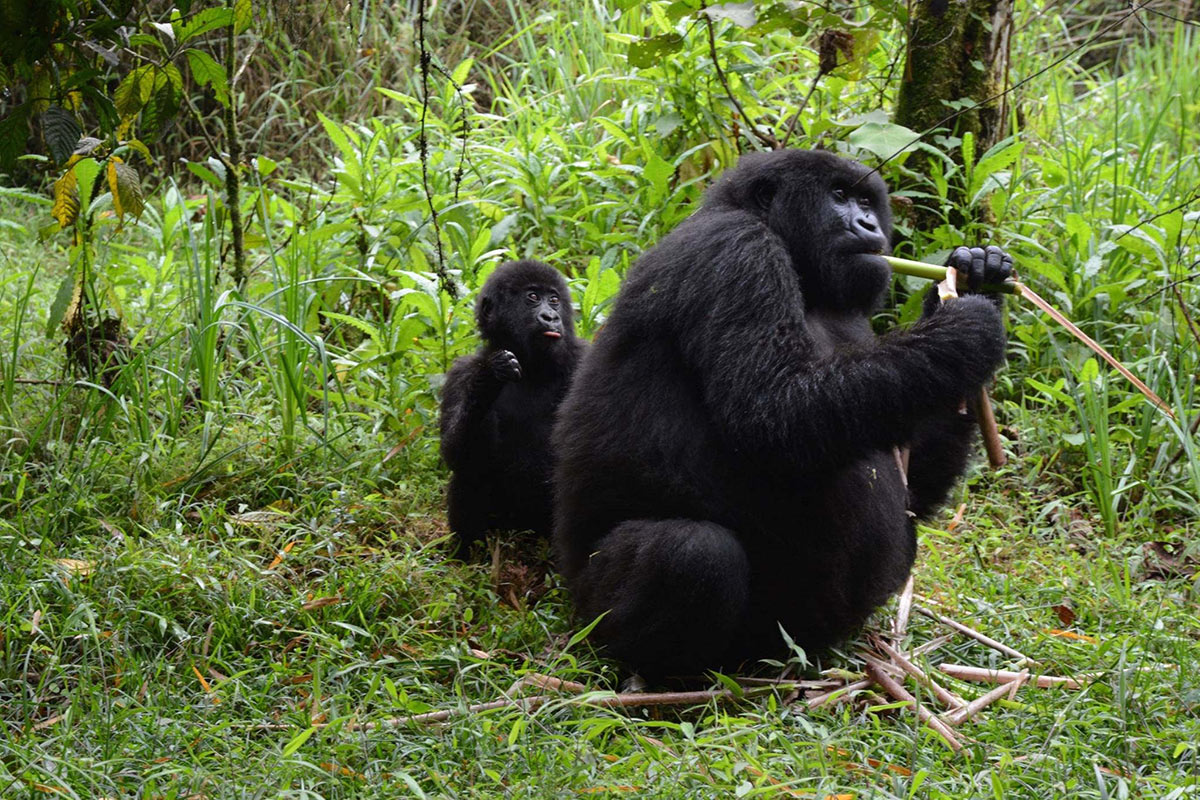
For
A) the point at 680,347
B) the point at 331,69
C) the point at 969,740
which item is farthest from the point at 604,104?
the point at 969,740

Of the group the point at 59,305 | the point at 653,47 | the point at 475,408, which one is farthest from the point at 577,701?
the point at 653,47

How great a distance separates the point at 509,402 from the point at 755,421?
4.70ft

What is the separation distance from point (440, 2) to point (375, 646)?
5861 millimetres

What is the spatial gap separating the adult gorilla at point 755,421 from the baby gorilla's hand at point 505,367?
513mm

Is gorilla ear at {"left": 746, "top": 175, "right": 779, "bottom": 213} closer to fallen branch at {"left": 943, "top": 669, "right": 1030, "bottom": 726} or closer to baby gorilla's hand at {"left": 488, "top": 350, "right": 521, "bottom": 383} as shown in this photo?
baby gorilla's hand at {"left": 488, "top": 350, "right": 521, "bottom": 383}

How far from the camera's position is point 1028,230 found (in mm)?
5363

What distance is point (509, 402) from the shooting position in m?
4.43

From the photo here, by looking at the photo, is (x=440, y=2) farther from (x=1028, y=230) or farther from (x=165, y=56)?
(x=165, y=56)

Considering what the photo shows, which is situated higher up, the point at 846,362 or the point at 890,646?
the point at 846,362

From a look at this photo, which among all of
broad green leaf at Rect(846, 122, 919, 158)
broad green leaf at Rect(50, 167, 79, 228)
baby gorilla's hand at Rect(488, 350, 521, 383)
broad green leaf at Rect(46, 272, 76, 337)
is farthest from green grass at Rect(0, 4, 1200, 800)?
broad green leaf at Rect(50, 167, 79, 228)

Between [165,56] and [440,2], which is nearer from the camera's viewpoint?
[165,56]

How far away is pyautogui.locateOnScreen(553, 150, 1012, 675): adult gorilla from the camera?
3.18 m

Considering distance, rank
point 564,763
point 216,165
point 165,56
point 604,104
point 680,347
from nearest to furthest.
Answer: point 564,763 → point 165,56 → point 680,347 → point 216,165 → point 604,104

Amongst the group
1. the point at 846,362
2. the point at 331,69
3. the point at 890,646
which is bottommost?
the point at 890,646
